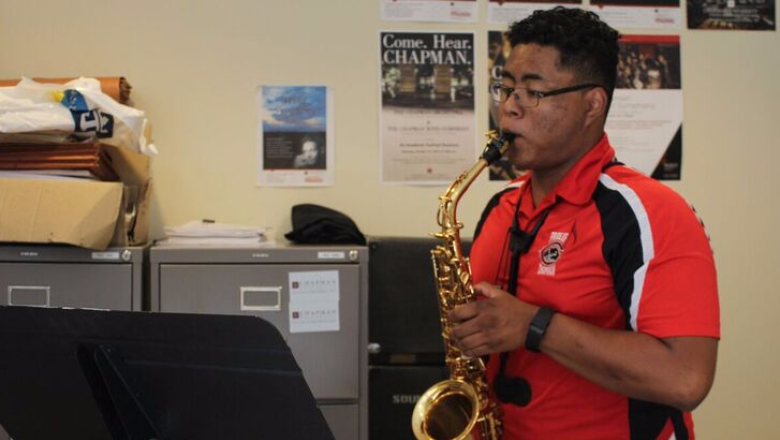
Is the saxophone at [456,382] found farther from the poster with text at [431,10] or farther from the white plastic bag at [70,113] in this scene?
the poster with text at [431,10]

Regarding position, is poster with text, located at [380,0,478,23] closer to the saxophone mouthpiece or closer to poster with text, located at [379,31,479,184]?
poster with text, located at [379,31,479,184]

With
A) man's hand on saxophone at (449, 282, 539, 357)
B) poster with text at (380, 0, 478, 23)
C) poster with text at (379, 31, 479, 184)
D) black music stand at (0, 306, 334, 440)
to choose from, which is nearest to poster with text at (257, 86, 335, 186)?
poster with text at (379, 31, 479, 184)

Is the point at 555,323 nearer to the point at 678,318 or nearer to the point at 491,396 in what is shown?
the point at 678,318

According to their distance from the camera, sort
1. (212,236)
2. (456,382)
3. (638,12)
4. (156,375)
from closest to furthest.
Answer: (156,375)
(456,382)
(212,236)
(638,12)

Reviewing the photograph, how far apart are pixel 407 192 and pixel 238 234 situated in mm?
725

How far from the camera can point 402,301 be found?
2660 mm

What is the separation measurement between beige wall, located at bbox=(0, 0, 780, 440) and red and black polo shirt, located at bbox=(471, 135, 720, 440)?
1.39 meters

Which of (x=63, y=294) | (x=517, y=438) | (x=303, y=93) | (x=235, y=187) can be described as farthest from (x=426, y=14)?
(x=517, y=438)

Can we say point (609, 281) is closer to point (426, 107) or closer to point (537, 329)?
point (537, 329)

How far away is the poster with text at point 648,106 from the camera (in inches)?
122

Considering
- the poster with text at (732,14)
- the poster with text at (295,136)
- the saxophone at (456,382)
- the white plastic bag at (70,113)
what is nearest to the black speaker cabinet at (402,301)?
the poster with text at (295,136)

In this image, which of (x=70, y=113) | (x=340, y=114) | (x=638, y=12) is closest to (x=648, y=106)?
(x=638, y=12)

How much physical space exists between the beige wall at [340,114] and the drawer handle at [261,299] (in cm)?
59

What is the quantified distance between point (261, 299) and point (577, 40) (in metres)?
1.25
